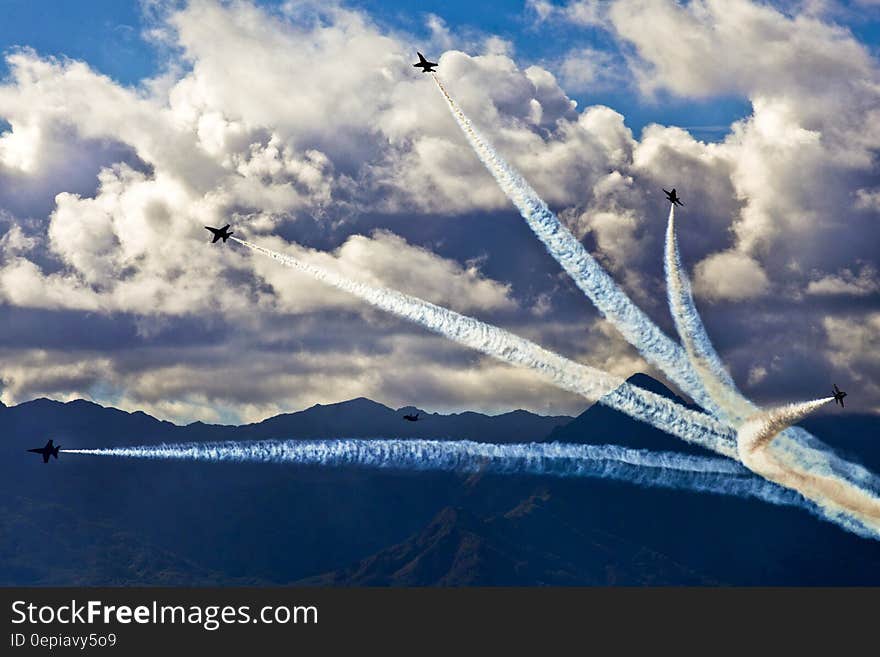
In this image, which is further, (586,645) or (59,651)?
(586,645)

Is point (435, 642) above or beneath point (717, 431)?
beneath

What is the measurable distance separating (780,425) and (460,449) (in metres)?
37.9

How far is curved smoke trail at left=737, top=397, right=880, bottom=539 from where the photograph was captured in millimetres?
144375

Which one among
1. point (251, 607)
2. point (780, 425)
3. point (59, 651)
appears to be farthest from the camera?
point (251, 607)

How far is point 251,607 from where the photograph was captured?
174125 millimetres

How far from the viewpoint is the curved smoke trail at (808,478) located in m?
144

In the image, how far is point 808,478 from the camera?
154000 millimetres

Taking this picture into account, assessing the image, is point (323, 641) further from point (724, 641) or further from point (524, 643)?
point (724, 641)

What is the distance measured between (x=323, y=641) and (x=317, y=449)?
43723 mm

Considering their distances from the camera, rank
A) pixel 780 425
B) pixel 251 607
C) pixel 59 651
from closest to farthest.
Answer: pixel 780 425 → pixel 59 651 → pixel 251 607

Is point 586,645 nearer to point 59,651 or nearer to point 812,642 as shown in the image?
point 812,642

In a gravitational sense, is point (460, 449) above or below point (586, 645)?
above

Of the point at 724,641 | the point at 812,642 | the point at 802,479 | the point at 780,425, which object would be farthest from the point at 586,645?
the point at 780,425

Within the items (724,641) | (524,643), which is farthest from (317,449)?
(724,641)
